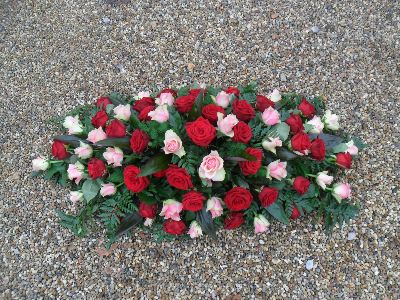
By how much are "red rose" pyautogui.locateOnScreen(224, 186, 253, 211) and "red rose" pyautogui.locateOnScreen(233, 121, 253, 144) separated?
0.84 feet

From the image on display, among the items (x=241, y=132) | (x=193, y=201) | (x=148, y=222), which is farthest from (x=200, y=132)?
(x=148, y=222)

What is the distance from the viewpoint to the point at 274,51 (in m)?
3.39

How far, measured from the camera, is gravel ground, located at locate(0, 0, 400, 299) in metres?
2.52

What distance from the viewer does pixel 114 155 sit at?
2387 millimetres

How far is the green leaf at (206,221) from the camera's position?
2.49 metres

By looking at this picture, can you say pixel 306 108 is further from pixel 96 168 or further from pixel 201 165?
pixel 96 168

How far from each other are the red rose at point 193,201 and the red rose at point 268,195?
1.10 feet

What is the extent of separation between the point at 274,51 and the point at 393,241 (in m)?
1.60

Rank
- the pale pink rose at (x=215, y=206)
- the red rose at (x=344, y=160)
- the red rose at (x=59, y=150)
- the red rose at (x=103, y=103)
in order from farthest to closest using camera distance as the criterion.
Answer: the red rose at (x=103, y=103)
the red rose at (x=59, y=150)
the red rose at (x=344, y=160)
the pale pink rose at (x=215, y=206)

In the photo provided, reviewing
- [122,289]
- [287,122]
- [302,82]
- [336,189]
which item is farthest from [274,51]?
[122,289]

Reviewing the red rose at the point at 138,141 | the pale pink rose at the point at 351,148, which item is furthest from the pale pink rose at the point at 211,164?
the pale pink rose at the point at 351,148

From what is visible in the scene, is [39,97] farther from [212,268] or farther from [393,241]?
[393,241]

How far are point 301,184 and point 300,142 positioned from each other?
0.77 ft

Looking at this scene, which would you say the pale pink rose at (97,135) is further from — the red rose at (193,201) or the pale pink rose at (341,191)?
the pale pink rose at (341,191)
